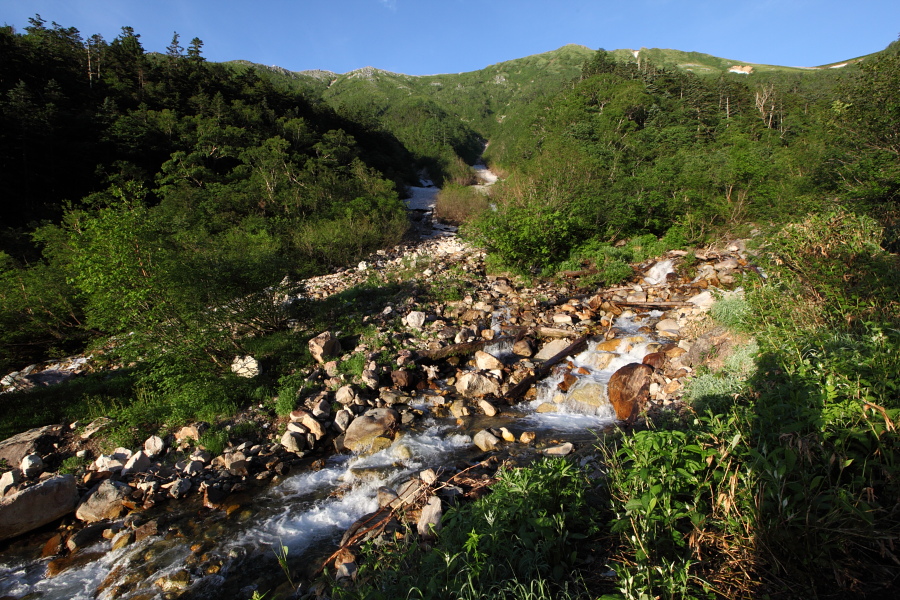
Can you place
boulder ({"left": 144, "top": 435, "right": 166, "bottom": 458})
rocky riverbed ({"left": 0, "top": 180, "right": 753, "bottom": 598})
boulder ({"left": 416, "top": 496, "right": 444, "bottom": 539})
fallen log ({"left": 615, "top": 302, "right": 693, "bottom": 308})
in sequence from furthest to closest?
1. fallen log ({"left": 615, "top": 302, "right": 693, "bottom": 308})
2. boulder ({"left": 144, "top": 435, "right": 166, "bottom": 458})
3. rocky riverbed ({"left": 0, "top": 180, "right": 753, "bottom": 598})
4. boulder ({"left": 416, "top": 496, "right": 444, "bottom": 539})

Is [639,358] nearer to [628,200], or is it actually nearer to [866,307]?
[866,307]

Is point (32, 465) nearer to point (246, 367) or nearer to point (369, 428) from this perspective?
point (246, 367)

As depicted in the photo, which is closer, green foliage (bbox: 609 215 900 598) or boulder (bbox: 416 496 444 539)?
green foliage (bbox: 609 215 900 598)

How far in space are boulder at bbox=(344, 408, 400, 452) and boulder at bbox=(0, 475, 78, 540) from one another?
3.47 meters

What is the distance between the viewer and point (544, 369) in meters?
7.73

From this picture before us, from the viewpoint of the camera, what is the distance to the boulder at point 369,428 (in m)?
5.96

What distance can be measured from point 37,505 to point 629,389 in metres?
8.32

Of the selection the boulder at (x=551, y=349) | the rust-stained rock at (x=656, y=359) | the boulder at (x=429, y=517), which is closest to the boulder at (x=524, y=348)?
the boulder at (x=551, y=349)

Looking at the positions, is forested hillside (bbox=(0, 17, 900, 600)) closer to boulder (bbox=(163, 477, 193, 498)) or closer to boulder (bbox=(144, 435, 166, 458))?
boulder (bbox=(144, 435, 166, 458))

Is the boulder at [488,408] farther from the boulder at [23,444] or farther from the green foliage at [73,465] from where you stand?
the boulder at [23,444]

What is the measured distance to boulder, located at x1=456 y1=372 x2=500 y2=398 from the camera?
7165 millimetres

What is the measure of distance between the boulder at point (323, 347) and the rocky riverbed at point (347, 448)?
0.11 feet

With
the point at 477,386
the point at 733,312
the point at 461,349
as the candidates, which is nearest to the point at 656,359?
the point at 733,312

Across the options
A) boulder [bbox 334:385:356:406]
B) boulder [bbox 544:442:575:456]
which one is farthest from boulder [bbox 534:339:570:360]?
boulder [bbox 334:385:356:406]
